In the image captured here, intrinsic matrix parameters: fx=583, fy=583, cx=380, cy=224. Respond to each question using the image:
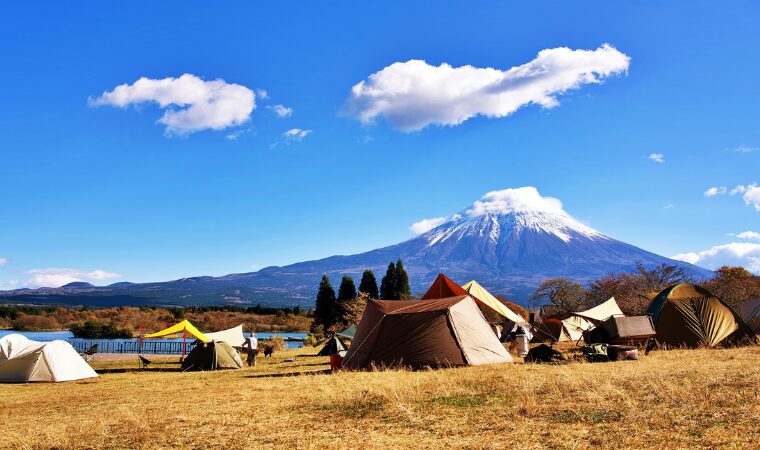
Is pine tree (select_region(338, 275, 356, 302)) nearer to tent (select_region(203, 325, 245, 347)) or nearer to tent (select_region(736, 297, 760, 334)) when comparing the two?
tent (select_region(203, 325, 245, 347))

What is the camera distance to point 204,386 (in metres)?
14.8

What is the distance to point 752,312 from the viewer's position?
24078 millimetres

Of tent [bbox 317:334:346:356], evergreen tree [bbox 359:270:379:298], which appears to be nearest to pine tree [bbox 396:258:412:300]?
evergreen tree [bbox 359:270:379:298]

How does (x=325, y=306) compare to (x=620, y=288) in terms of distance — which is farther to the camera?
(x=325, y=306)

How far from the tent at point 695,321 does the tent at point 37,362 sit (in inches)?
768

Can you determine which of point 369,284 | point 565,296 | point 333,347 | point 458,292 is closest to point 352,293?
point 369,284

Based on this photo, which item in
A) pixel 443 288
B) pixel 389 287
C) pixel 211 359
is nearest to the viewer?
pixel 211 359

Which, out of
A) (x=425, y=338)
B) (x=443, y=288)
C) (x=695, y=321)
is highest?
(x=443, y=288)

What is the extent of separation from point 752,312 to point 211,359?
21933 mm

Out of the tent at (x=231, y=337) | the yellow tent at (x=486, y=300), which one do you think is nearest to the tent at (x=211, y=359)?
the tent at (x=231, y=337)

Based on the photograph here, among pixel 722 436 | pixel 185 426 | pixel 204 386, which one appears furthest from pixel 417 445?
pixel 204 386

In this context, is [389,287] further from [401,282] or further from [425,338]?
[425,338]

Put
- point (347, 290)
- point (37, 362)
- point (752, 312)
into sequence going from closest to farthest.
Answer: point (37, 362) → point (752, 312) → point (347, 290)

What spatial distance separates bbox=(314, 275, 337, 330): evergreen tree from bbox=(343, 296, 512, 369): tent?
48247 mm
